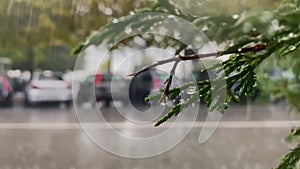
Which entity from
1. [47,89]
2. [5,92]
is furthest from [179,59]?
[5,92]

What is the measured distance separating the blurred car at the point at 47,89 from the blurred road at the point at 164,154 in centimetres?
254

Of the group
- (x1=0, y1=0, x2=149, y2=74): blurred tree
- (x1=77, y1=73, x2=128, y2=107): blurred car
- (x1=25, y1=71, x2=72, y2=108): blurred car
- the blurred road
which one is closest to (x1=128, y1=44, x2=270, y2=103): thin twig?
(x1=77, y1=73, x2=128, y2=107): blurred car

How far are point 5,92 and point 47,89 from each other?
42.3 inches

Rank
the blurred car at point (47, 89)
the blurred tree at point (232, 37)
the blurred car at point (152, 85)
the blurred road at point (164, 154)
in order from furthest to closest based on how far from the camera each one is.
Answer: the blurred car at point (47, 89) < the blurred road at point (164, 154) < the blurred car at point (152, 85) < the blurred tree at point (232, 37)

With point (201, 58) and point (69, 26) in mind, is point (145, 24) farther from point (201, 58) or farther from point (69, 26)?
point (69, 26)

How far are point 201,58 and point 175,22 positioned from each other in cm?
9

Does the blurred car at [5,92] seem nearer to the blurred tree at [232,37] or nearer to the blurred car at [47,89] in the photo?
the blurred car at [47,89]

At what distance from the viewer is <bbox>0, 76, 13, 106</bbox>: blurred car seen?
36.1 ft

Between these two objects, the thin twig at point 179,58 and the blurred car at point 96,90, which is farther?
the blurred car at point 96,90

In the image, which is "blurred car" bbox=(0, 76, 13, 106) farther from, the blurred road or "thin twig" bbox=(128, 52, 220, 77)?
"thin twig" bbox=(128, 52, 220, 77)

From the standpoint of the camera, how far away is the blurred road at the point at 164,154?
468 centimetres

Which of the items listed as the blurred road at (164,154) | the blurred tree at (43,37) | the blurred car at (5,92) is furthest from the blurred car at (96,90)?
the blurred car at (5,92)

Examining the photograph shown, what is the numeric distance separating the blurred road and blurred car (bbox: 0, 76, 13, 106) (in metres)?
3.19

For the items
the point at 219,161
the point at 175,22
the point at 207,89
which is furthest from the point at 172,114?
the point at 219,161
